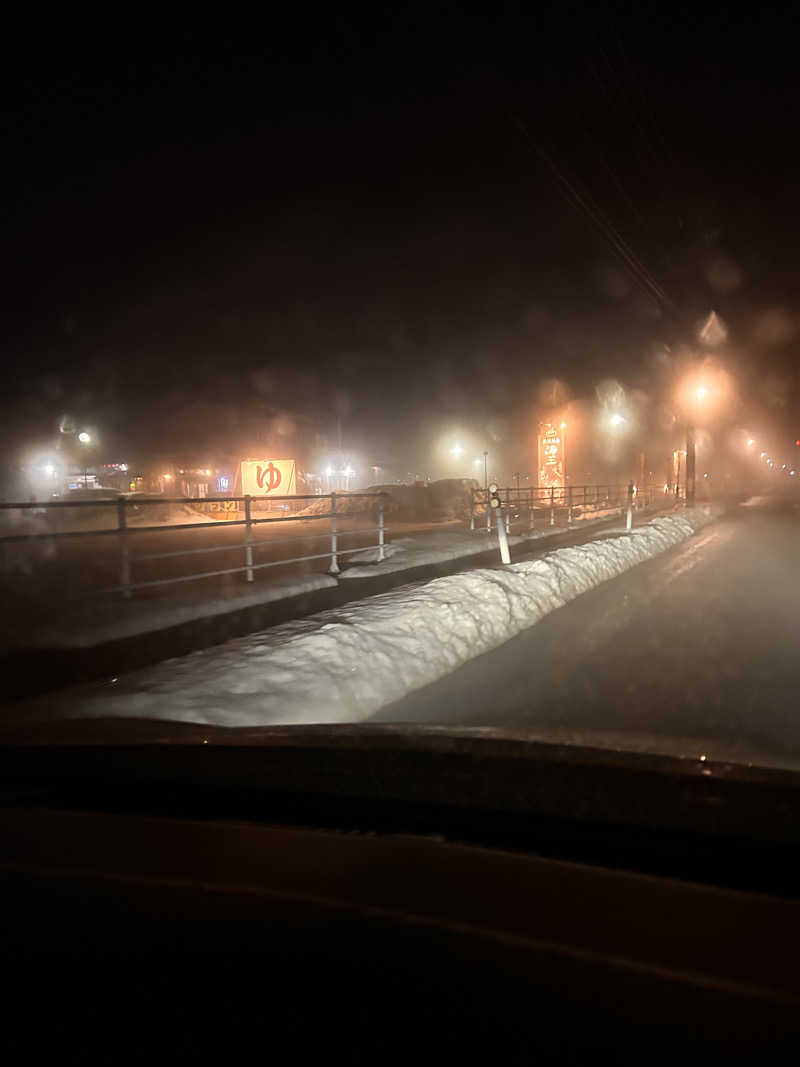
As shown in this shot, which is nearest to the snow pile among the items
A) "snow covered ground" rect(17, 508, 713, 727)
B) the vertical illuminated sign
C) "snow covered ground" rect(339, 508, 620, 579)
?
the vertical illuminated sign

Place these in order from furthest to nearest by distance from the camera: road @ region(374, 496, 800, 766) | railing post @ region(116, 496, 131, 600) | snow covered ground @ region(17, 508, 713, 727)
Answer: railing post @ region(116, 496, 131, 600), snow covered ground @ region(17, 508, 713, 727), road @ region(374, 496, 800, 766)

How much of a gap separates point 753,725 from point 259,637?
447 centimetres

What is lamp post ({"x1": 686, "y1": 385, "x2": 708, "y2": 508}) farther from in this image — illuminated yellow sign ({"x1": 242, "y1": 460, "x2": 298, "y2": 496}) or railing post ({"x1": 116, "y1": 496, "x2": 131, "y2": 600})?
railing post ({"x1": 116, "y1": 496, "x2": 131, "y2": 600})

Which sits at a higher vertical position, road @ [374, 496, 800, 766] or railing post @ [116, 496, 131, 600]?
railing post @ [116, 496, 131, 600]

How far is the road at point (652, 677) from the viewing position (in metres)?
4.67

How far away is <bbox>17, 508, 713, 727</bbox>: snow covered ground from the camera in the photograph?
5027mm

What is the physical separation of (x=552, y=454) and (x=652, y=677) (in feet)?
117

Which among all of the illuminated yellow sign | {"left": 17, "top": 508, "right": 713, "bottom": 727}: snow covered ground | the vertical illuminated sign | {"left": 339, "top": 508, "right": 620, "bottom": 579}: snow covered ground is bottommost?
{"left": 17, "top": 508, "right": 713, "bottom": 727}: snow covered ground

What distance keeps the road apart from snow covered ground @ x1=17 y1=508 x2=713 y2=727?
29 centimetres

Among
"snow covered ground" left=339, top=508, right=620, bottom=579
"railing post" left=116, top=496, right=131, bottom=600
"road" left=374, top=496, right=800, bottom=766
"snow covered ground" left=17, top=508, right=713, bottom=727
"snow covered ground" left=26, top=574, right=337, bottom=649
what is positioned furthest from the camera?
"snow covered ground" left=339, top=508, right=620, bottom=579

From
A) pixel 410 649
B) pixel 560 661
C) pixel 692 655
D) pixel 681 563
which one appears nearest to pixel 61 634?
pixel 410 649

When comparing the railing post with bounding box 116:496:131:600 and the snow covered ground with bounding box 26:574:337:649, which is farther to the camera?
the railing post with bounding box 116:496:131:600

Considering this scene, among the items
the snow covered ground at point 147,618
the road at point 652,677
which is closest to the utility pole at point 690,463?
the road at point 652,677

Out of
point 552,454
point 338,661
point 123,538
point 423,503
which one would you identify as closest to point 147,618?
point 123,538
